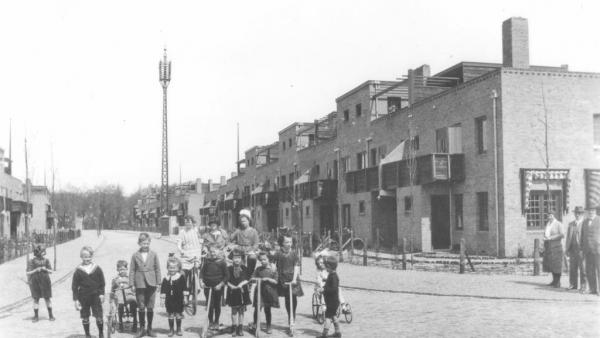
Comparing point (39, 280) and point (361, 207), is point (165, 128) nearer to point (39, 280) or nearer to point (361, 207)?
point (361, 207)

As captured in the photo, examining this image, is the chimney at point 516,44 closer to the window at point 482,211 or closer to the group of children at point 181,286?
the window at point 482,211

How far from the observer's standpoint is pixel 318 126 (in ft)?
Answer: 151

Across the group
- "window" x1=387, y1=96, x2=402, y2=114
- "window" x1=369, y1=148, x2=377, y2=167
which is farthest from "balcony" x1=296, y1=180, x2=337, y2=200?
"window" x1=387, y1=96, x2=402, y2=114

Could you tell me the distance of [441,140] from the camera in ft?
88.9

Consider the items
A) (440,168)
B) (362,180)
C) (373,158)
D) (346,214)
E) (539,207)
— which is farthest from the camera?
(346,214)

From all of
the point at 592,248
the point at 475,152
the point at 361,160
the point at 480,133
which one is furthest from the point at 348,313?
the point at 361,160

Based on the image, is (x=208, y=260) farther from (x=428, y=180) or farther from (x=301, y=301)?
(x=428, y=180)

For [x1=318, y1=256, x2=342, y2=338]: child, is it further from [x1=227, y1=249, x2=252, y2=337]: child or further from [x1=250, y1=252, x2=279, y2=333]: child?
[x1=227, y1=249, x2=252, y2=337]: child

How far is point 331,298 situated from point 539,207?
16.4m

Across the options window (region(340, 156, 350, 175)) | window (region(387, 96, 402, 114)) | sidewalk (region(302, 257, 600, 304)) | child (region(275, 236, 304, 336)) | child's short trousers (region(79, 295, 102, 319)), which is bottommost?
sidewalk (region(302, 257, 600, 304))

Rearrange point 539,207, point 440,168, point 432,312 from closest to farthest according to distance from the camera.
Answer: point 432,312, point 539,207, point 440,168

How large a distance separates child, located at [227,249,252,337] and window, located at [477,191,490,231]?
16514 millimetres

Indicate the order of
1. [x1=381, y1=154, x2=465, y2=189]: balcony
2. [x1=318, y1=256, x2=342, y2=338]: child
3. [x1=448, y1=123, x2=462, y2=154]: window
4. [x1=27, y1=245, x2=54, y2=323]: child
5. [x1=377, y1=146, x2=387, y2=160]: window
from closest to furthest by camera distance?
[x1=318, y1=256, x2=342, y2=338]: child < [x1=27, y1=245, x2=54, y2=323]: child < [x1=381, y1=154, x2=465, y2=189]: balcony < [x1=448, y1=123, x2=462, y2=154]: window < [x1=377, y1=146, x2=387, y2=160]: window

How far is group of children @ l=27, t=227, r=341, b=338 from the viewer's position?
9297 millimetres
